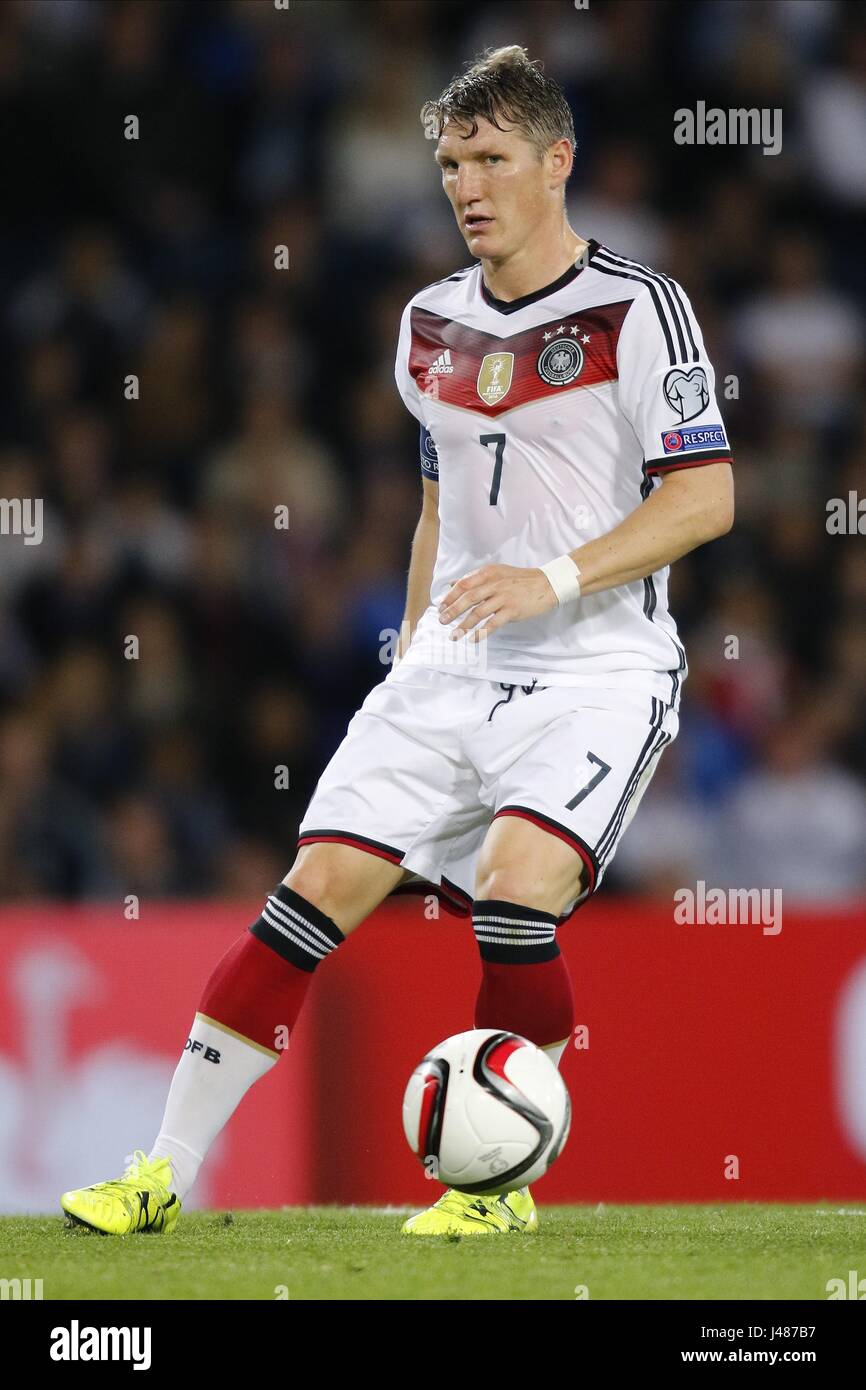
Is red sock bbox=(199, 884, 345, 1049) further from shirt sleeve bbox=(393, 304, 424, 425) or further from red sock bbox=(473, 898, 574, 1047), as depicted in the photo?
shirt sleeve bbox=(393, 304, 424, 425)

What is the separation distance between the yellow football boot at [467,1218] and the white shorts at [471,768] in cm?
61

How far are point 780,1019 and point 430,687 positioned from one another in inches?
86.0

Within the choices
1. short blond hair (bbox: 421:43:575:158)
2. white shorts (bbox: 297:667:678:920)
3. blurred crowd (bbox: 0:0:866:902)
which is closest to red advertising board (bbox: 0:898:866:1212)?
blurred crowd (bbox: 0:0:866:902)

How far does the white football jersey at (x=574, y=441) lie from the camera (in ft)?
13.8

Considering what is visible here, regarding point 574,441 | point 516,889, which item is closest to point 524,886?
point 516,889

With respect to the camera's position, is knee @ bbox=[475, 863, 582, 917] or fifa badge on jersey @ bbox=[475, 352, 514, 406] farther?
fifa badge on jersey @ bbox=[475, 352, 514, 406]

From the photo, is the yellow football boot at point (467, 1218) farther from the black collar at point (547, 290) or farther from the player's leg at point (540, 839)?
the black collar at point (547, 290)

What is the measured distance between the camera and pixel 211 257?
9.13 m

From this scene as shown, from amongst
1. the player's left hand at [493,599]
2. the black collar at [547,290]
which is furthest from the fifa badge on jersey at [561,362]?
the player's left hand at [493,599]

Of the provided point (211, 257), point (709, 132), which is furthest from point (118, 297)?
point (709, 132)

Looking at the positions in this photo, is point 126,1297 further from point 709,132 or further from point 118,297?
point 709,132

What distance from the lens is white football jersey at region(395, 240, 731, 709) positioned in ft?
13.8

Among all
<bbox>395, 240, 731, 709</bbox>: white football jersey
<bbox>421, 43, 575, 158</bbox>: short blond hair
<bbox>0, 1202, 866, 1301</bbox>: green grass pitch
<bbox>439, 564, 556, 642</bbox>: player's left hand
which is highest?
<bbox>421, 43, 575, 158</bbox>: short blond hair

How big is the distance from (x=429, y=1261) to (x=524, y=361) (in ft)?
6.14
